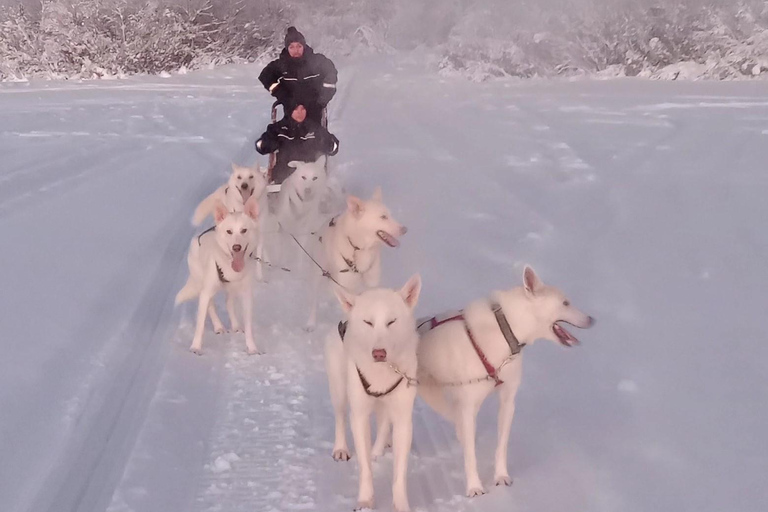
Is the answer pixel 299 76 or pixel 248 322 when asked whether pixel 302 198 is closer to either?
pixel 248 322

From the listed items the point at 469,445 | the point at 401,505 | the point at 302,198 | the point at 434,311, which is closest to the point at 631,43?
the point at 302,198

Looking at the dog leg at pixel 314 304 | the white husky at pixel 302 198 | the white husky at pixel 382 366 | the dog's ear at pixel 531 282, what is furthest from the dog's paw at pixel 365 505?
the white husky at pixel 302 198

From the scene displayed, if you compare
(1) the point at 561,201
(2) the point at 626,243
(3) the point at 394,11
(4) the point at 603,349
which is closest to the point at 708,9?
(1) the point at 561,201

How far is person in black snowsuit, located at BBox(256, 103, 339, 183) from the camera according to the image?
287 inches

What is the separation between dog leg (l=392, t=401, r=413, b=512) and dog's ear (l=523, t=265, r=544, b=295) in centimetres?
62

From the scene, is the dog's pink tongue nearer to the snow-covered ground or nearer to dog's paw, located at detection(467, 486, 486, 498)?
the snow-covered ground

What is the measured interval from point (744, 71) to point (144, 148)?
1160 cm

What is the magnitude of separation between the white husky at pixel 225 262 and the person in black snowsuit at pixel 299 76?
2588 mm

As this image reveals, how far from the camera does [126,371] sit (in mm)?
4480

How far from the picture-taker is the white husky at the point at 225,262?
4969 mm

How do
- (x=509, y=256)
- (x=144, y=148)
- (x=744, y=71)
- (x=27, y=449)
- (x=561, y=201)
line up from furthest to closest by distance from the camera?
(x=744, y=71)
(x=144, y=148)
(x=561, y=201)
(x=509, y=256)
(x=27, y=449)

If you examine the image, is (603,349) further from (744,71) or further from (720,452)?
(744,71)

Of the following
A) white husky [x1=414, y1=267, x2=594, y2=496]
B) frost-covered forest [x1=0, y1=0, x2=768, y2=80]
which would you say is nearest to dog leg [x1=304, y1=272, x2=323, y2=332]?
white husky [x1=414, y1=267, x2=594, y2=496]

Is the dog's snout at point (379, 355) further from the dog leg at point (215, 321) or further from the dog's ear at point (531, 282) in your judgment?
the dog leg at point (215, 321)
